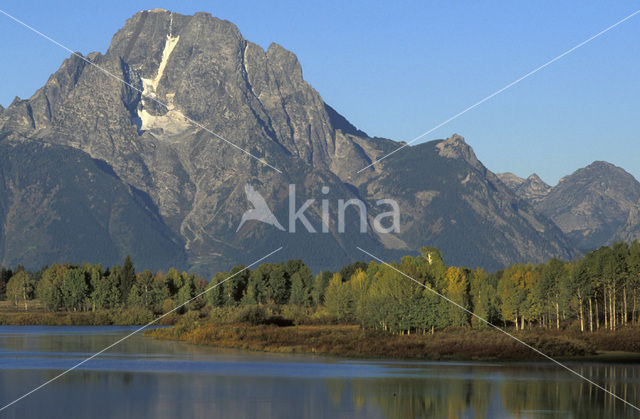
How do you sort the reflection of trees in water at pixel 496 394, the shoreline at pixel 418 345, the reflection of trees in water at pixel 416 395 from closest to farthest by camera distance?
the reflection of trees in water at pixel 496 394, the reflection of trees in water at pixel 416 395, the shoreline at pixel 418 345

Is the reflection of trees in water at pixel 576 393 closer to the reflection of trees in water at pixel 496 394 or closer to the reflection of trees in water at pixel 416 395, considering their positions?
the reflection of trees in water at pixel 496 394

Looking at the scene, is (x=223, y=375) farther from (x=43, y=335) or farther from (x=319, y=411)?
(x=43, y=335)

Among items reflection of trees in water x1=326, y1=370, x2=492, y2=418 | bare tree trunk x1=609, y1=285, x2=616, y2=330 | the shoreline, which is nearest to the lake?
reflection of trees in water x1=326, y1=370, x2=492, y2=418

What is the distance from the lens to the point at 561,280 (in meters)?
130

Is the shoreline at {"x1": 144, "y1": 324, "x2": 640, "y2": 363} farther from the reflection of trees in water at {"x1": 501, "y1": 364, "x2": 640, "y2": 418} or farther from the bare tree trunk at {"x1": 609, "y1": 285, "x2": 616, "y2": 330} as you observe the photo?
the reflection of trees in water at {"x1": 501, "y1": 364, "x2": 640, "y2": 418}

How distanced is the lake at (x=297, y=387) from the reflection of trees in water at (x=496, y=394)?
2.8 inches

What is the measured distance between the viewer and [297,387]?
75.8m

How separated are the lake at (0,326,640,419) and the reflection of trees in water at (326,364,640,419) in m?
0.07

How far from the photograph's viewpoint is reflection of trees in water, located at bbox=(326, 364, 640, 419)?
65000 mm

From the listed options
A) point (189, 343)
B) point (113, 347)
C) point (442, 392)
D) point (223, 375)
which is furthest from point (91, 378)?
point (189, 343)

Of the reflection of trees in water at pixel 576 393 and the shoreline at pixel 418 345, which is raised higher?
the shoreline at pixel 418 345

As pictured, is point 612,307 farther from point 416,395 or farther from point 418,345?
point 416,395

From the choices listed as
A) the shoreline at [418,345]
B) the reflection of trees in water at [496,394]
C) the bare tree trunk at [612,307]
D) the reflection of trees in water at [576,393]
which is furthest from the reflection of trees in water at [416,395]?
the bare tree trunk at [612,307]

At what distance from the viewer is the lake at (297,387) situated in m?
64.3
